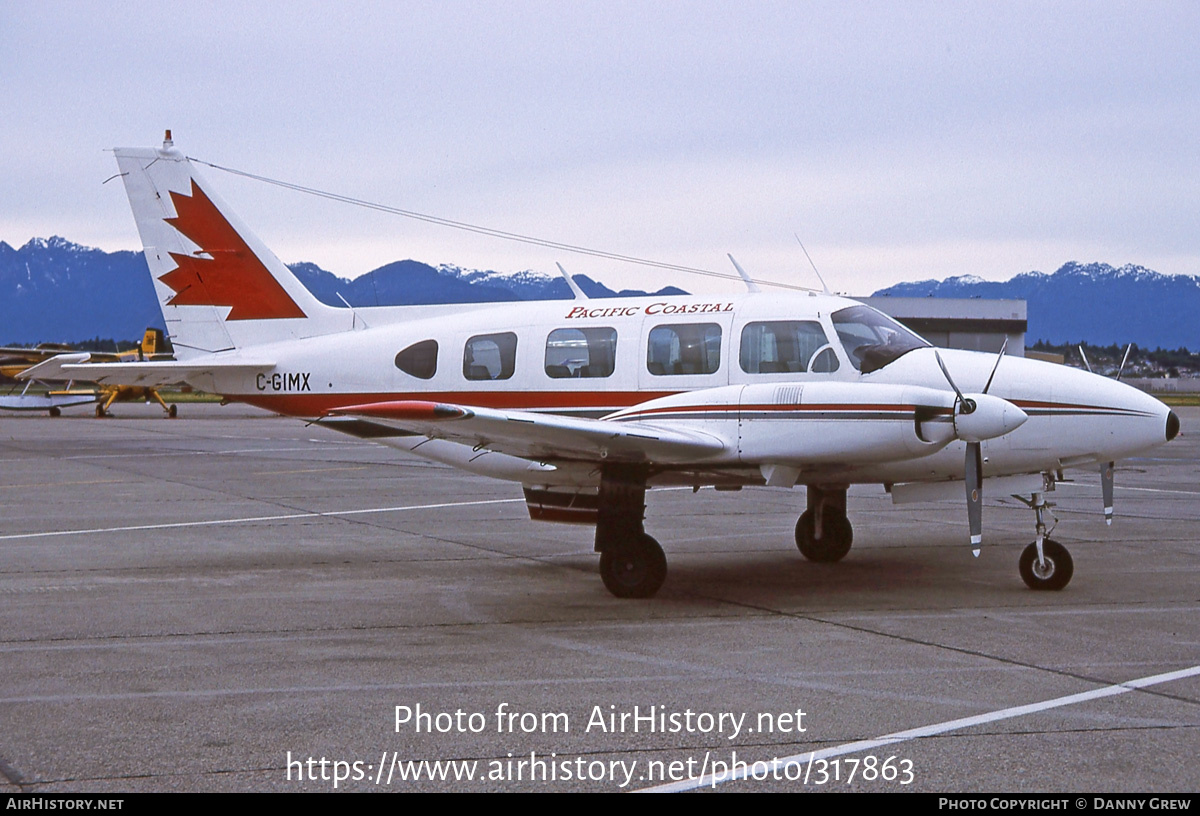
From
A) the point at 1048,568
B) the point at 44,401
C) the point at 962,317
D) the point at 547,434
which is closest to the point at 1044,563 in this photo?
the point at 1048,568

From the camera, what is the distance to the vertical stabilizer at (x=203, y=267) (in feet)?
44.4

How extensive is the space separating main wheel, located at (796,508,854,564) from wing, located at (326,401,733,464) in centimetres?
281

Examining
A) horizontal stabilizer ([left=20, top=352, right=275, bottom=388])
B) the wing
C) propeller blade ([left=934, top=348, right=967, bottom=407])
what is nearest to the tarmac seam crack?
the wing

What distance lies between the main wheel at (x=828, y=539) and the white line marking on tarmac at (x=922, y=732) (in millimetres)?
4938

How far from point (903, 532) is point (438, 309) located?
653 cm

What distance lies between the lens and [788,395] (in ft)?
31.1

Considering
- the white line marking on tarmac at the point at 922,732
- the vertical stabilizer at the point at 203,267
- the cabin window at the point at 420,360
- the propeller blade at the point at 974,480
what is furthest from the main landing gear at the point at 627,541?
the vertical stabilizer at the point at 203,267

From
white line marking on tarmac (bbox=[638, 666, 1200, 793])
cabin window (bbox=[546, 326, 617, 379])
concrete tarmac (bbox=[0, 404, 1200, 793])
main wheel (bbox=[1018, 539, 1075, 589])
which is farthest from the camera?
cabin window (bbox=[546, 326, 617, 379])

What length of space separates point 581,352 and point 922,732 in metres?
6.21

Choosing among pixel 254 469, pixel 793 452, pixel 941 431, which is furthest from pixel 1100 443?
pixel 254 469

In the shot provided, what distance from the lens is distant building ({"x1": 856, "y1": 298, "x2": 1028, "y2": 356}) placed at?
193 feet

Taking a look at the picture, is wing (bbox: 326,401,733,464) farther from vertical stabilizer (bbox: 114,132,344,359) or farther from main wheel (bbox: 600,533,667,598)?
vertical stabilizer (bbox: 114,132,344,359)

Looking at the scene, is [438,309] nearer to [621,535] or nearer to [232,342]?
[232,342]
